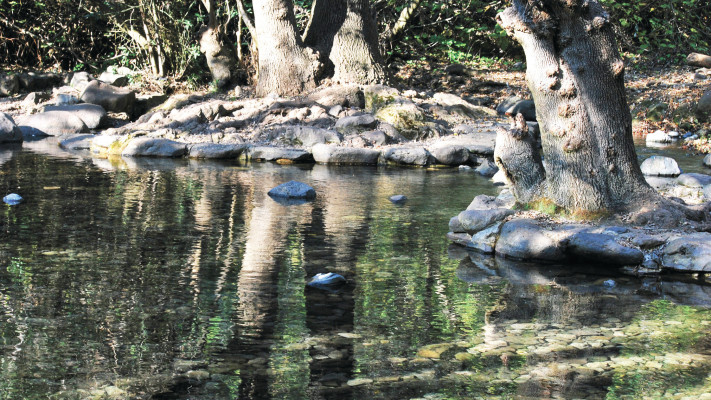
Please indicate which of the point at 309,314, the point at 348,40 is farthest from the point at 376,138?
the point at 309,314

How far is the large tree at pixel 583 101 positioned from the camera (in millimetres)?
6969

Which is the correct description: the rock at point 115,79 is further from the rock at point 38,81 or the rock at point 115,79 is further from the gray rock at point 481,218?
the gray rock at point 481,218

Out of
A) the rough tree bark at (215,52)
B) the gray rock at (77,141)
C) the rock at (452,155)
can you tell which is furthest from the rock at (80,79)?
the rock at (452,155)

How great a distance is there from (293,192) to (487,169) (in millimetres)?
3802

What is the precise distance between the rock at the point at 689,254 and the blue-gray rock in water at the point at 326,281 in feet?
8.63

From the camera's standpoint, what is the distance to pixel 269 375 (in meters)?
4.02

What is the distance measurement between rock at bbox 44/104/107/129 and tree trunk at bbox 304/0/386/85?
188 inches

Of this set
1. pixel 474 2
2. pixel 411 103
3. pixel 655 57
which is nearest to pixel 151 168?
pixel 411 103

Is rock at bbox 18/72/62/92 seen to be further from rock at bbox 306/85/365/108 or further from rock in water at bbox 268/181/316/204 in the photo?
rock in water at bbox 268/181/316/204

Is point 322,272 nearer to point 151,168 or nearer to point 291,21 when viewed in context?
point 151,168

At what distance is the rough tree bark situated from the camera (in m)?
19.8

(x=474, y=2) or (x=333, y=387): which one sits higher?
(x=474, y=2)

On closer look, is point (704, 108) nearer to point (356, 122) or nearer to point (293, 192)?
point (356, 122)

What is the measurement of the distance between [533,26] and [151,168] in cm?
752
